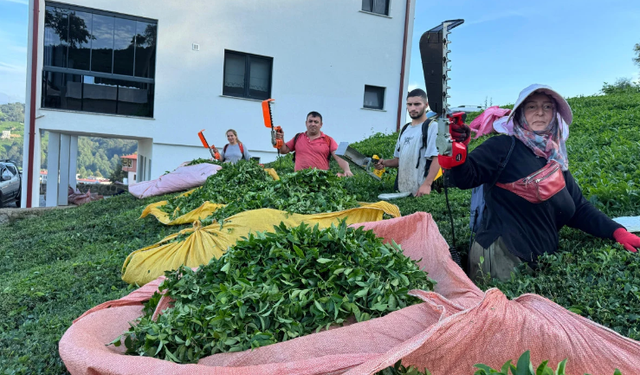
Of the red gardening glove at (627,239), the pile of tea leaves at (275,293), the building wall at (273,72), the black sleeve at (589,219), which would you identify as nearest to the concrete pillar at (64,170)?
the building wall at (273,72)

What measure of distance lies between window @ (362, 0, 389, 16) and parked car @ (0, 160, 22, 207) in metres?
11.2

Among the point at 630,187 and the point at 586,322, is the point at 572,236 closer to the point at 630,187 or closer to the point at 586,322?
the point at 630,187

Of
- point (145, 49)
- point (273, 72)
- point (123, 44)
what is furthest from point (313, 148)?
point (123, 44)

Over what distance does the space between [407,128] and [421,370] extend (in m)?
3.69

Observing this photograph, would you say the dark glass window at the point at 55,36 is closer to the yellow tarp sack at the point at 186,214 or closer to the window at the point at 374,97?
the yellow tarp sack at the point at 186,214

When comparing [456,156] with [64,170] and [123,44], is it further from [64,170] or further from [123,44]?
[64,170]

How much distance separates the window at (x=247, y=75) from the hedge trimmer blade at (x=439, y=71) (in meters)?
10.1

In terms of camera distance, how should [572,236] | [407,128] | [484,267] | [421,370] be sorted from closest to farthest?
[421,370], [484,267], [572,236], [407,128]

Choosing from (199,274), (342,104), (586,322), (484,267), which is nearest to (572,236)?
(484,267)

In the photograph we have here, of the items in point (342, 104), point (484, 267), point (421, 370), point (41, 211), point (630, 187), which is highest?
point (342, 104)

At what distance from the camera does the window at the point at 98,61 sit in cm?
1047

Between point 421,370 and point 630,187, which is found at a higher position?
point 630,187

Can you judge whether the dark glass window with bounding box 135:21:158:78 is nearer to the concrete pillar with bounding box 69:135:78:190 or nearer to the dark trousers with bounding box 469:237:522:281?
the concrete pillar with bounding box 69:135:78:190

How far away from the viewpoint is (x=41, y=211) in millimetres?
8289
